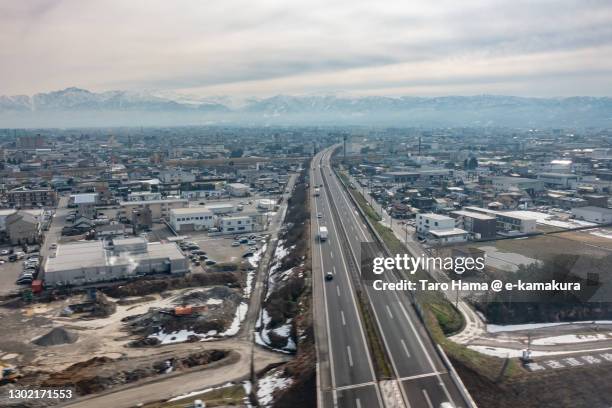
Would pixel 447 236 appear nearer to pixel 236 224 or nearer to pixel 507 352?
pixel 236 224

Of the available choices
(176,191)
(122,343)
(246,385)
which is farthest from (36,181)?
(246,385)

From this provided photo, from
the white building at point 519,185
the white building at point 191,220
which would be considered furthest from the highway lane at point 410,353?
the white building at point 519,185

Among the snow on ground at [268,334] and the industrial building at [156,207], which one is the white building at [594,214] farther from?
the industrial building at [156,207]

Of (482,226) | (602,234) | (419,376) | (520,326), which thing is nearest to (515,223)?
(482,226)

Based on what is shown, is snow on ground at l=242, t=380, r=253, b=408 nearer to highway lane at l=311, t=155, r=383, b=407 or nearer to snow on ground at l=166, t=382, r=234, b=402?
snow on ground at l=166, t=382, r=234, b=402

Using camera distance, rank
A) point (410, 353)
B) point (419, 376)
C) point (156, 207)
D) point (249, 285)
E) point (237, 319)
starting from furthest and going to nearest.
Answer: point (156, 207)
point (249, 285)
point (237, 319)
point (410, 353)
point (419, 376)

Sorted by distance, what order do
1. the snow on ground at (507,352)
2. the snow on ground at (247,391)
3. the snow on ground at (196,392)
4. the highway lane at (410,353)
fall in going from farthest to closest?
the snow on ground at (507,352), the snow on ground at (196,392), the snow on ground at (247,391), the highway lane at (410,353)
